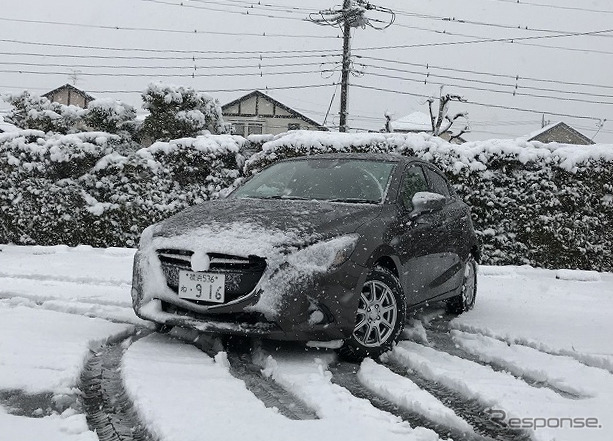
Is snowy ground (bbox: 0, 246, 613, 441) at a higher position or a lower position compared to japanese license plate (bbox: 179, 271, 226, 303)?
lower

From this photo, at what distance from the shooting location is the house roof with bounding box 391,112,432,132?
55.1m

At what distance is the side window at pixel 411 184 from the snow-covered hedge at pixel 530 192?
3589 mm

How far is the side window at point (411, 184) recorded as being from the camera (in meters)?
4.93

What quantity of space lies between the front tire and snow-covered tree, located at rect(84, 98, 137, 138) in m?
13.1

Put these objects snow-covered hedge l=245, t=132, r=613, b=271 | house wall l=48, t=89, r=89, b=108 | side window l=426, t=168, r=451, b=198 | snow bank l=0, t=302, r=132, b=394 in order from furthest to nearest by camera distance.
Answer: house wall l=48, t=89, r=89, b=108 < snow-covered hedge l=245, t=132, r=613, b=271 < side window l=426, t=168, r=451, b=198 < snow bank l=0, t=302, r=132, b=394

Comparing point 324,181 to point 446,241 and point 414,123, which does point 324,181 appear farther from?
point 414,123

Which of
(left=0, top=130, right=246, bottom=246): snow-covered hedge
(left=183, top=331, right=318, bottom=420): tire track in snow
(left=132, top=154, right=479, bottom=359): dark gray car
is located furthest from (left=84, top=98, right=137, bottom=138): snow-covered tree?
(left=183, top=331, right=318, bottom=420): tire track in snow

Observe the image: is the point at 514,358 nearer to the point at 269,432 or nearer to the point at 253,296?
the point at 253,296

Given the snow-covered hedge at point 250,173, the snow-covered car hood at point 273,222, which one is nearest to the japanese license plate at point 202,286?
the snow-covered car hood at point 273,222

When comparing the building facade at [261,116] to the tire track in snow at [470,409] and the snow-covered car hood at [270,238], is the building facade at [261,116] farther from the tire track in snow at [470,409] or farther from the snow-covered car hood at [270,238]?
the tire track in snow at [470,409]

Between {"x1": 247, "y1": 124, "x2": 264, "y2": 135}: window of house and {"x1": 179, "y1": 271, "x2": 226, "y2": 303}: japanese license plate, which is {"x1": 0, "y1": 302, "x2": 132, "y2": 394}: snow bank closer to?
{"x1": 179, "y1": 271, "x2": 226, "y2": 303}: japanese license plate

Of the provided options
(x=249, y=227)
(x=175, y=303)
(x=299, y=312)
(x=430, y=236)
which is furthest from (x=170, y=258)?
(x=430, y=236)

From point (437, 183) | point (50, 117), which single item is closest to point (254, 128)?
point (50, 117)

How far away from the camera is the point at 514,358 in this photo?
4.19 m
